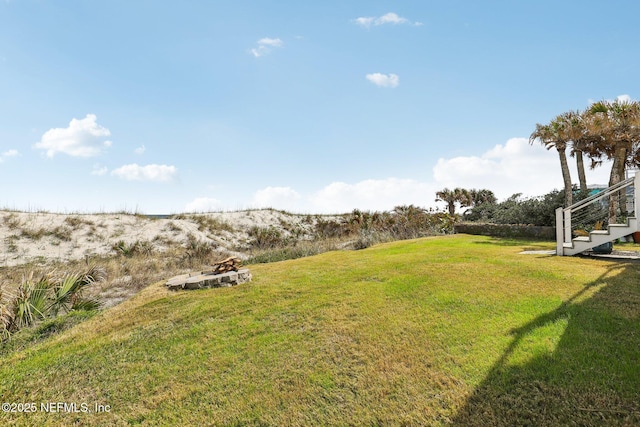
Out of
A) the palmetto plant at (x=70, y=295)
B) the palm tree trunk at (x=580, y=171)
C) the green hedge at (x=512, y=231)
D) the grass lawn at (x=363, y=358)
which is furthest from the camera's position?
the palm tree trunk at (x=580, y=171)

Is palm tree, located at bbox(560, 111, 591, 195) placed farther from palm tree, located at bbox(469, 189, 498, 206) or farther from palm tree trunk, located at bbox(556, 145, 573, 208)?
palm tree, located at bbox(469, 189, 498, 206)

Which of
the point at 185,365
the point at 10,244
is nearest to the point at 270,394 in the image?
the point at 185,365

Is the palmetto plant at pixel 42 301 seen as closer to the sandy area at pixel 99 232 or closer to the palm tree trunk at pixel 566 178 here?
the sandy area at pixel 99 232

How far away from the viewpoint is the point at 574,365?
3.39 metres

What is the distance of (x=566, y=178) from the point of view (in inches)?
591

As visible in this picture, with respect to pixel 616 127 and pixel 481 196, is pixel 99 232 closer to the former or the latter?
pixel 616 127

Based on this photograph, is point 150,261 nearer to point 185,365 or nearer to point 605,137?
point 185,365

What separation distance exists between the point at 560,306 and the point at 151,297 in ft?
24.8

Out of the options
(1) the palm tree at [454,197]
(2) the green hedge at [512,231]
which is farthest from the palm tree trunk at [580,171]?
(1) the palm tree at [454,197]

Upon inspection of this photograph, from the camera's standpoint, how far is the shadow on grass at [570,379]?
2.80 metres

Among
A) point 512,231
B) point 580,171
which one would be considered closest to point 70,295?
point 512,231

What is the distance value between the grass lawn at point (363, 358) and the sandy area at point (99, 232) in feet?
38.6

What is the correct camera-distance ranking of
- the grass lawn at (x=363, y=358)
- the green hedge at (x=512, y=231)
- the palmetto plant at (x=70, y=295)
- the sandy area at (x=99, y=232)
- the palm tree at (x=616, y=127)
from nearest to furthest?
the grass lawn at (x=363, y=358) < the palmetto plant at (x=70, y=295) < the green hedge at (x=512, y=231) < the palm tree at (x=616, y=127) < the sandy area at (x=99, y=232)

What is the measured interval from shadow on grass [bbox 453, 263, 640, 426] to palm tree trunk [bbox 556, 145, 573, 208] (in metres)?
11.8
